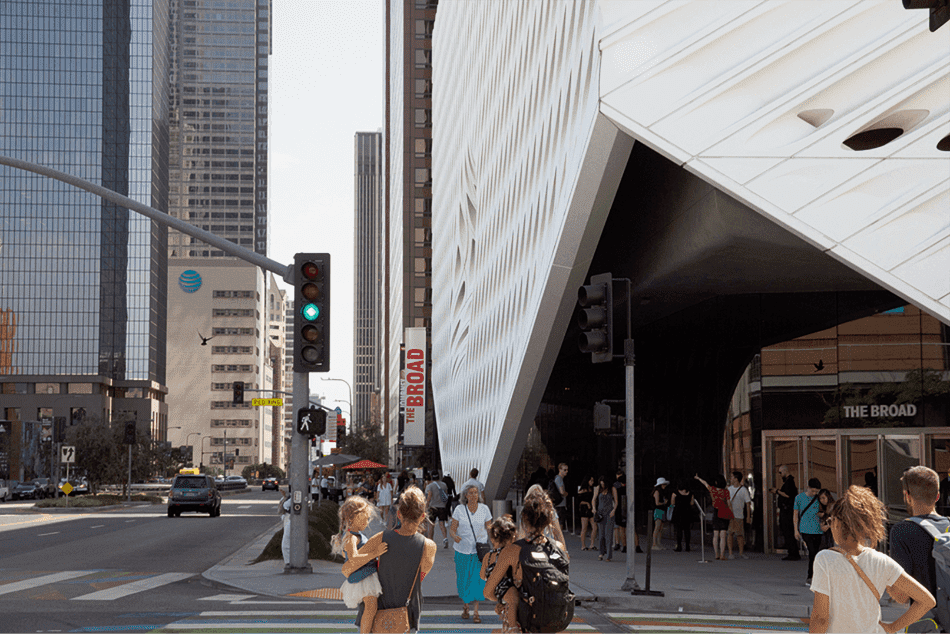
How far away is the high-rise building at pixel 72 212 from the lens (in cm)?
14212

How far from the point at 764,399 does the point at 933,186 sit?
9591 millimetres

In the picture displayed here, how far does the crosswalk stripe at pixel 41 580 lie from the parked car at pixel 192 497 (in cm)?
2503

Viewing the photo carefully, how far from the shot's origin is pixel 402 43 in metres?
104

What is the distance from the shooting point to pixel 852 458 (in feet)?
72.0

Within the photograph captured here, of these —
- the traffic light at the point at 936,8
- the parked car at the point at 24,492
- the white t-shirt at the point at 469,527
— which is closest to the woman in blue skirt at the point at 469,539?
the white t-shirt at the point at 469,527

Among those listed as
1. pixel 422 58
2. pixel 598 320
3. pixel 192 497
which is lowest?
pixel 192 497

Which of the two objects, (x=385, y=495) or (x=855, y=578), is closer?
(x=855, y=578)

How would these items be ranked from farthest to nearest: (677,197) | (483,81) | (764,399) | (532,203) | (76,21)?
(76,21) → (483,81) → (532,203) → (764,399) → (677,197)

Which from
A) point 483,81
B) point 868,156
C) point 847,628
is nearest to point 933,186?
point 868,156

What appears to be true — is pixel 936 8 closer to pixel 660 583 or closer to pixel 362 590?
pixel 362 590

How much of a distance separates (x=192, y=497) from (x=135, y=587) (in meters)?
27.8

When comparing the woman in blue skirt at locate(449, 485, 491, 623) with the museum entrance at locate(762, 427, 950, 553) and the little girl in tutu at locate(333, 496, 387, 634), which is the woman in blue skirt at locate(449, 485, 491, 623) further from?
the museum entrance at locate(762, 427, 950, 553)

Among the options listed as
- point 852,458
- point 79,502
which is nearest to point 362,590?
point 852,458

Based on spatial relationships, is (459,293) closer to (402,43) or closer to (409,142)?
(409,142)
